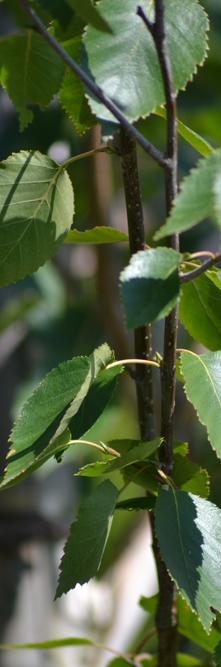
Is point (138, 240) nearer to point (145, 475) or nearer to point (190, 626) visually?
point (145, 475)

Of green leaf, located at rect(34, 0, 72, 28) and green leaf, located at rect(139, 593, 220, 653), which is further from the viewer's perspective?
green leaf, located at rect(139, 593, 220, 653)

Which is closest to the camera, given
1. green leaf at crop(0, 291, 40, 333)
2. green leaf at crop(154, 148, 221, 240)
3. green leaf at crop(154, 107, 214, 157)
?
green leaf at crop(154, 148, 221, 240)

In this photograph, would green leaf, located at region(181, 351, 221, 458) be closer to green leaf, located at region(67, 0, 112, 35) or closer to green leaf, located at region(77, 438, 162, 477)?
green leaf, located at region(77, 438, 162, 477)

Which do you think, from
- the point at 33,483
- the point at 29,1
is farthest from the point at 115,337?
the point at 29,1

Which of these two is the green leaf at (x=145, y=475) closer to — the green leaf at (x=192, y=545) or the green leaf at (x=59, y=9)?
the green leaf at (x=192, y=545)

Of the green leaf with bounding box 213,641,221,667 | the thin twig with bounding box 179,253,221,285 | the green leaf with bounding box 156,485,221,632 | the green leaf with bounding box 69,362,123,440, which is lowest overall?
the green leaf with bounding box 213,641,221,667

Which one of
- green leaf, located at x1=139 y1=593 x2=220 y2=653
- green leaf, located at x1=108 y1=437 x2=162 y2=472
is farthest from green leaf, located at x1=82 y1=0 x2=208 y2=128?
green leaf, located at x1=139 y1=593 x2=220 y2=653
